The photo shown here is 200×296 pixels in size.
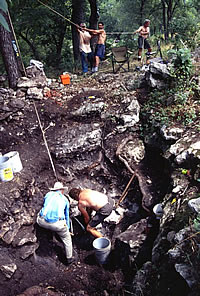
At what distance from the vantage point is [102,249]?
411cm

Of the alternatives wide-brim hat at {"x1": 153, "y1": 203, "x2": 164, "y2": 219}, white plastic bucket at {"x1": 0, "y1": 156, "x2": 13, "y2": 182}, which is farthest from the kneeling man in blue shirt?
wide-brim hat at {"x1": 153, "y1": 203, "x2": 164, "y2": 219}

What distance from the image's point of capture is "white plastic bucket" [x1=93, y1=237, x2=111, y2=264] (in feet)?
13.6

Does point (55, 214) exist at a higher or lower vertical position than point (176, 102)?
lower

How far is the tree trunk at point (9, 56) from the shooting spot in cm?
685

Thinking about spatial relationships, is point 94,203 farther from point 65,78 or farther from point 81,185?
point 65,78

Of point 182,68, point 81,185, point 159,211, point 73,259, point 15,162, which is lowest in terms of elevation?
point 73,259

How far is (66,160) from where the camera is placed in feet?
19.3

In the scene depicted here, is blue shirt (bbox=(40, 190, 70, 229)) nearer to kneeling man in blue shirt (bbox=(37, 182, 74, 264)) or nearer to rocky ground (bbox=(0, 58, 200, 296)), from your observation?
kneeling man in blue shirt (bbox=(37, 182, 74, 264))

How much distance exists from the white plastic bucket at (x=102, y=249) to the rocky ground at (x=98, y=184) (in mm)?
171

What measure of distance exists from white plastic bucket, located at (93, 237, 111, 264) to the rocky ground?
0.17 m

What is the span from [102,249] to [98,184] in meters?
1.99

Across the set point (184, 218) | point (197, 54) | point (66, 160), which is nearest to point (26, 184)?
point (66, 160)

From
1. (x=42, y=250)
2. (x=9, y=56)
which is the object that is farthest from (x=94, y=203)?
(x=9, y=56)

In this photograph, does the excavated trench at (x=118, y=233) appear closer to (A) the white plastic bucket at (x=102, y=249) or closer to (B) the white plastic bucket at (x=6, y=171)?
(A) the white plastic bucket at (x=102, y=249)
